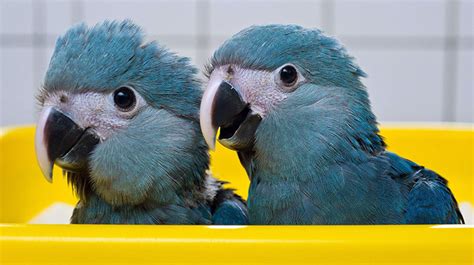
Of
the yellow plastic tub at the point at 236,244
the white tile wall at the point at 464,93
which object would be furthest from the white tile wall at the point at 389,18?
the yellow plastic tub at the point at 236,244

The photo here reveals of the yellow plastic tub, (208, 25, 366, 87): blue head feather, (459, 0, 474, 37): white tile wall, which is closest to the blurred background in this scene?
(459, 0, 474, 37): white tile wall

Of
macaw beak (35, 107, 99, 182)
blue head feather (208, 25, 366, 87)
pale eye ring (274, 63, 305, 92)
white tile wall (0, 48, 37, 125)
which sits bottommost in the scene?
white tile wall (0, 48, 37, 125)

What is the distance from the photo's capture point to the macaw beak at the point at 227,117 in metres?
0.71

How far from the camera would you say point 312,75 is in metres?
0.75

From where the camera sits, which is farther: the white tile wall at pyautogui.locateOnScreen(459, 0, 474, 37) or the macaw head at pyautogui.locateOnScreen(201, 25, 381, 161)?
the white tile wall at pyautogui.locateOnScreen(459, 0, 474, 37)

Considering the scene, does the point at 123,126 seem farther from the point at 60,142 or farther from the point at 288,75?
the point at 288,75

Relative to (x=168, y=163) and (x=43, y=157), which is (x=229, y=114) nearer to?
(x=168, y=163)

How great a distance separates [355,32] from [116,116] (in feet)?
3.64

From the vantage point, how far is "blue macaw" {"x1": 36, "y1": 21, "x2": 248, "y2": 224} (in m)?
0.73

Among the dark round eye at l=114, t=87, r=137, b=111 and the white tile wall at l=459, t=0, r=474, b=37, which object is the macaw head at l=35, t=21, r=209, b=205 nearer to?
the dark round eye at l=114, t=87, r=137, b=111

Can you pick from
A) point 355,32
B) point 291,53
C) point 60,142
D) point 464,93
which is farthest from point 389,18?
point 60,142

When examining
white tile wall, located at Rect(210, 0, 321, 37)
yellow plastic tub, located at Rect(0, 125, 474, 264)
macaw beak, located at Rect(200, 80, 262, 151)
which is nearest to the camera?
yellow plastic tub, located at Rect(0, 125, 474, 264)

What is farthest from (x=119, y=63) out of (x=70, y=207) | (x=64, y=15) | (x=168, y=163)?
(x=64, y=15)

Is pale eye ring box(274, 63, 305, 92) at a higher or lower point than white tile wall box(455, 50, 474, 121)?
higher
